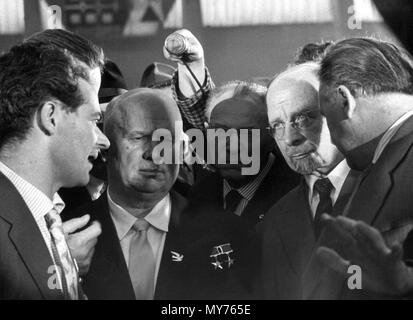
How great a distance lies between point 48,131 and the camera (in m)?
4.33

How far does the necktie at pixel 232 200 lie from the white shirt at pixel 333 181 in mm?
329

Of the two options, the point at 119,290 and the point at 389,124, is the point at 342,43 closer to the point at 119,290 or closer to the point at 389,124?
the point at 389,124

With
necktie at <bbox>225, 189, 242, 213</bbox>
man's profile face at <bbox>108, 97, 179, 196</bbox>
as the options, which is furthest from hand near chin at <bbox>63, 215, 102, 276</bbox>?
necktie at <bbox>225, 189, 242, 213</bbox>

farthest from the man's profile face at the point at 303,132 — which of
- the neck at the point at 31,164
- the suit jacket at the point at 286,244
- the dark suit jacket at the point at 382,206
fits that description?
the neck at the point at 31,164

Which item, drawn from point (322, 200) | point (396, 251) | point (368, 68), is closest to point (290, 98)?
point (368, 68)

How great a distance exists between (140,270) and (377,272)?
1092mm

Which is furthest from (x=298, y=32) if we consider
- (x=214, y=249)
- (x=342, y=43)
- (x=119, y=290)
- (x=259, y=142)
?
(x=119, y=290)

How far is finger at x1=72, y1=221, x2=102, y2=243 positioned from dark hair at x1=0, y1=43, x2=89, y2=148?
0.53 meters

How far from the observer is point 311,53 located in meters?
4.43

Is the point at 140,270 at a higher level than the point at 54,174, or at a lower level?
lower

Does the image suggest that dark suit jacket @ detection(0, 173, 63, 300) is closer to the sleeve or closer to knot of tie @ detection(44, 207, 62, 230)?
knot of tie @ detection(44, 207, 62, 230)

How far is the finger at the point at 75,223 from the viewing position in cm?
440

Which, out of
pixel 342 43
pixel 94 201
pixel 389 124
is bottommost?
pixel 94 201

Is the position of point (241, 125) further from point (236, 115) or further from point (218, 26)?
point (218, 26)
